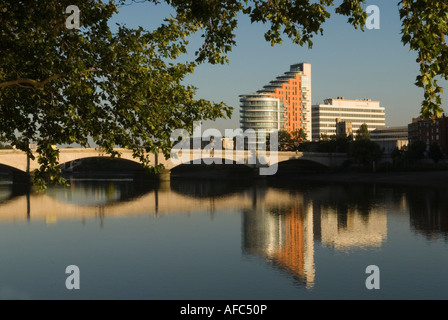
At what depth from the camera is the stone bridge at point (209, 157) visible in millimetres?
74794

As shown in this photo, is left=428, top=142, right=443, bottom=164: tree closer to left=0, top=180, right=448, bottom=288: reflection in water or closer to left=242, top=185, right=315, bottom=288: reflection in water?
left=0, top=180, right=448, bottom=288: reflection in water

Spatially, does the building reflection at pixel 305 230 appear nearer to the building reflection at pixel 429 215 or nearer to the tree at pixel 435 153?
the building reflection at pixel 429 215

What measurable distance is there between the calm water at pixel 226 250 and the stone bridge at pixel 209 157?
28.5 m

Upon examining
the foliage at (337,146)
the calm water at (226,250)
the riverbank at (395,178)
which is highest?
the foliage at (337,146)

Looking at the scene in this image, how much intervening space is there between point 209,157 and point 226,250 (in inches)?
2681

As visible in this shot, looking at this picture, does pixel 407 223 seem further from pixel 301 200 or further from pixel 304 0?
pixel 304 0

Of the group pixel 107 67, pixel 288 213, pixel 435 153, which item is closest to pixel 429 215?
pixel 288 213

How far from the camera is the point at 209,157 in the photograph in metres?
93.7

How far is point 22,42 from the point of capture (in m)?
13.7

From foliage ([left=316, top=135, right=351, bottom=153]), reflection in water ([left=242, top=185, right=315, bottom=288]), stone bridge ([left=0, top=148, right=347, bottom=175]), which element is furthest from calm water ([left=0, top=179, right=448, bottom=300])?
foliage ([left=316, top=135, right=351, bottom=153])

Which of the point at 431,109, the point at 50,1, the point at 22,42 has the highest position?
the point at 50,1

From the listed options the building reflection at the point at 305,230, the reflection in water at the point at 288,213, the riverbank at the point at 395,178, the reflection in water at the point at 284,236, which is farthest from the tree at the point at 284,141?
the reflection in water at the point at 284,236

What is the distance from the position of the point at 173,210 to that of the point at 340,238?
19023 mm
